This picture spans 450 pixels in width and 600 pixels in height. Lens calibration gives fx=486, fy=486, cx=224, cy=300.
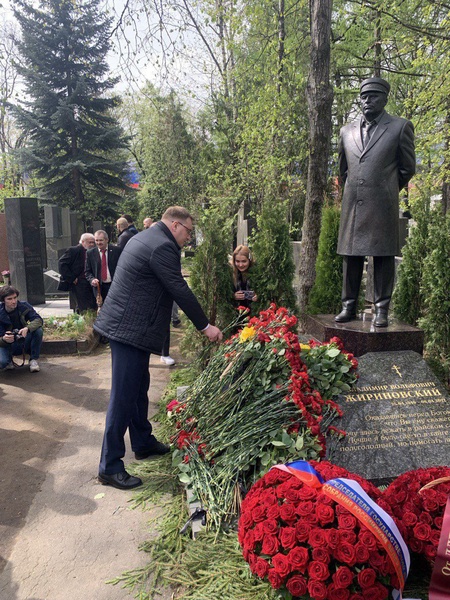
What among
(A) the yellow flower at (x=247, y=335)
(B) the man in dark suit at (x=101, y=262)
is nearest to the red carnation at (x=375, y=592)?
(A) the yellow flower at (x=247, y=335)

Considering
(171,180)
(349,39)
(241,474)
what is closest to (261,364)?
(241,474)

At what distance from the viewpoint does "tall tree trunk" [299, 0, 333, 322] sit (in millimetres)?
6332

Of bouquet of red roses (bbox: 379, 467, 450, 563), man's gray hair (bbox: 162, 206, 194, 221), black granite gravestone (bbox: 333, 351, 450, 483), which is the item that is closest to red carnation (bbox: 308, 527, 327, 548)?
bouquet of red roses (bbox: 379, 467, 450, 563)

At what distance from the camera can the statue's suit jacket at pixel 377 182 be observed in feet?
13.2

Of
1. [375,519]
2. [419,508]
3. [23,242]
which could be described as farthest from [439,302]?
[23,242]

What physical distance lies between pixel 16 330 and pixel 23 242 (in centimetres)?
439

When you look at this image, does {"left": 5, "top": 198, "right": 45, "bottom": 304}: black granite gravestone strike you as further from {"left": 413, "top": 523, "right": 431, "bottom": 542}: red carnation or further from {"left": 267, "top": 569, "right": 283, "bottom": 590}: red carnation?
{"left": 413, "top": 523, "right": 431, "bottom": 542}: red carnation

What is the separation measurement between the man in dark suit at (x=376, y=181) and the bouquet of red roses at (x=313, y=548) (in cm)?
221

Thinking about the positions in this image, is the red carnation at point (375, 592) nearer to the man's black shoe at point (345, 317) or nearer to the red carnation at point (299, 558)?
the red carnation at point (299, 558)

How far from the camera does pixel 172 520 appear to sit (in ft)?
10.3

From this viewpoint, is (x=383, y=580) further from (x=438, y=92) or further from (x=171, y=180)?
(x=171, y=180)

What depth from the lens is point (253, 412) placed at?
338cm

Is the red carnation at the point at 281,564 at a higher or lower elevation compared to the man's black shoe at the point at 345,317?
lower

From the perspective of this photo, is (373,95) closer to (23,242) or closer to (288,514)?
(288,514)
